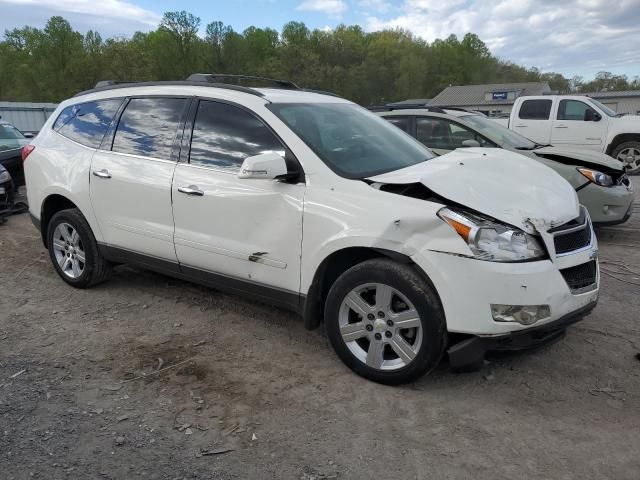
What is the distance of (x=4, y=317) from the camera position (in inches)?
181

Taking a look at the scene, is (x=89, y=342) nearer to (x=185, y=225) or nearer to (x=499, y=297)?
(x=185, y=225)

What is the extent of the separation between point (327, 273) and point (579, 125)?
37.2ft

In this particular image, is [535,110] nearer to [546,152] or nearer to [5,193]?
[546,152]

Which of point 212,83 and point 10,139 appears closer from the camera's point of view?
point 212,83

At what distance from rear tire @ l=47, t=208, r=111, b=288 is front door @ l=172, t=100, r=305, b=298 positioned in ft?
4.06

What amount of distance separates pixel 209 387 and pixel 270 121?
72.7 inches

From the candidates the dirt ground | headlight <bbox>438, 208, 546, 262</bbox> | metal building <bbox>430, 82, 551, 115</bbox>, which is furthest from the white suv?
metal building <bbox>430, 82, 551, 115</bbox>

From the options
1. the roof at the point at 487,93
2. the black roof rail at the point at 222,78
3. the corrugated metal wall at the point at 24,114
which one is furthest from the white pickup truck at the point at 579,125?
the roof at the point at 487,93

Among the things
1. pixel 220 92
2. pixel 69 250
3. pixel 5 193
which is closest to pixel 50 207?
pixel 69 250

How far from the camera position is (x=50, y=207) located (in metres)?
5.36

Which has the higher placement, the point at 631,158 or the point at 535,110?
the point at 535,110

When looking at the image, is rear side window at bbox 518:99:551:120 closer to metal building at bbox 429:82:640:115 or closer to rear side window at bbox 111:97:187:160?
rear side window at bbox 111:97:187:160

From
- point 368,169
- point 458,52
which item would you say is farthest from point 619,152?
point 458,52

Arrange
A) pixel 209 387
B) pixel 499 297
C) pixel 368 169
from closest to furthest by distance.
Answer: pixel 499 297
pixel 209 387
pixel 368 169
